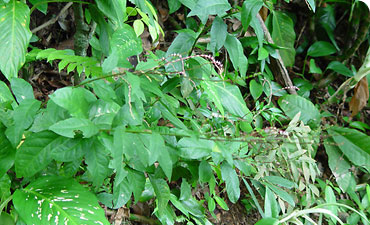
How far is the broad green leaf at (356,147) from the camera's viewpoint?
2342mm

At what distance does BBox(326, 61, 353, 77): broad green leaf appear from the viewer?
2.80m

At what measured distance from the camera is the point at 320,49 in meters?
2.92

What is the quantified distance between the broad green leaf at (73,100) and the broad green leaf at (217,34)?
49 centimetres

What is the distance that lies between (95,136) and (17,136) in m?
0.18

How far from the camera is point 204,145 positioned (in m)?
0.96

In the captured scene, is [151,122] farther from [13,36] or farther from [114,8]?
[13,36]

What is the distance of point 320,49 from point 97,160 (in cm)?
250

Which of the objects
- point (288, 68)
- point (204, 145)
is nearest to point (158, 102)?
point (204, 145)

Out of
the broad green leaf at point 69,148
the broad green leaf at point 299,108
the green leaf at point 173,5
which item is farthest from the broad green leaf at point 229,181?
the broad green leaf at point 299,108

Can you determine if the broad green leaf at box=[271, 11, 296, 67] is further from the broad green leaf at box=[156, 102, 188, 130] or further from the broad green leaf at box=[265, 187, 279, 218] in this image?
the broad green leaf at box=[156, 102, 188, 130]

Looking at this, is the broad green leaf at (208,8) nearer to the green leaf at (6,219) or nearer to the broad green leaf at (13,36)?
the broad green leaf at (13,36)

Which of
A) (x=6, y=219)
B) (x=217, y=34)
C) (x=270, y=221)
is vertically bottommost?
(x=270, y=221)

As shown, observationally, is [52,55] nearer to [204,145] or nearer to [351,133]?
[204,145]

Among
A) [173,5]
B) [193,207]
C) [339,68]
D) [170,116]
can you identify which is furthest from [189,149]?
[339,68]
